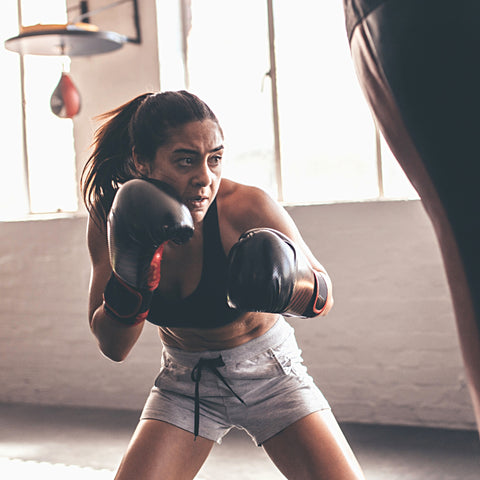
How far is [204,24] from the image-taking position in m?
3.74

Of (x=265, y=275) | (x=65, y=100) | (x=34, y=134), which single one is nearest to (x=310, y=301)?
(x=265, y=275)

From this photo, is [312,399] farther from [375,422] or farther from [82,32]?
[82,32]

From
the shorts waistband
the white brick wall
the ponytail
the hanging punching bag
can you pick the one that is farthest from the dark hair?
the hanging punching bag

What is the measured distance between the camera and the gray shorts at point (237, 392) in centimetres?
140

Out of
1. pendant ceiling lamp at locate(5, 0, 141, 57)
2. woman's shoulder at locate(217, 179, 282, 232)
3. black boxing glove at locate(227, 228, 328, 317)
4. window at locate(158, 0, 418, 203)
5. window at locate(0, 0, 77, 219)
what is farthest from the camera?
window at locate(0, 0, 77, 219)

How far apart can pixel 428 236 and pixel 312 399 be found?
1744mm

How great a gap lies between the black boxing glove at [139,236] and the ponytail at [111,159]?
27 cm

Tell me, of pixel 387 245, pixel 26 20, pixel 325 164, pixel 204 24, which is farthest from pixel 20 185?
pixel 387 245

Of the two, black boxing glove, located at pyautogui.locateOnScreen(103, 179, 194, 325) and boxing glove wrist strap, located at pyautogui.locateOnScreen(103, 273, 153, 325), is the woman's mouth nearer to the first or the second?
black boxing glove, located at pyautogui.locateOnScreen(103, 179, 194, 325)

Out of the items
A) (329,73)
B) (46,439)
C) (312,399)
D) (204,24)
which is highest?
(204,24)

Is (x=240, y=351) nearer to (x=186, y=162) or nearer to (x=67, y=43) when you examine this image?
(x=186, y=162)

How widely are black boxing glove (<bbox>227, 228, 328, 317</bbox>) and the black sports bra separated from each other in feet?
0.78

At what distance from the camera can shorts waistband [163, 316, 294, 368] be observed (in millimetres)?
1432

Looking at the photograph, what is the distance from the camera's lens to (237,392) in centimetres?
142
